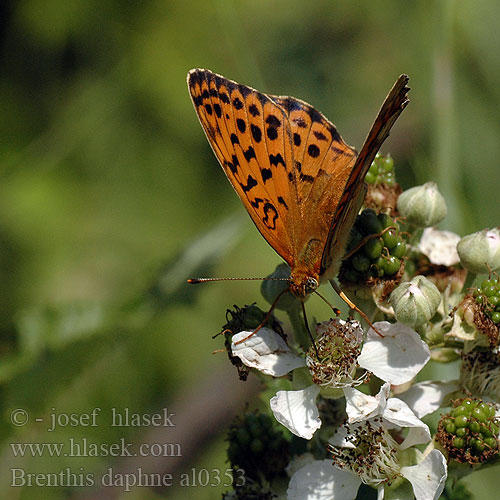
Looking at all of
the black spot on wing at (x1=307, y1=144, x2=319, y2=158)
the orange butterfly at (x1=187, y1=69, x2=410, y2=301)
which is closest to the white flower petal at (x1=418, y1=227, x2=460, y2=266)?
the orange butterfly at (x1=187, y1=69, x2=410, y2=301)

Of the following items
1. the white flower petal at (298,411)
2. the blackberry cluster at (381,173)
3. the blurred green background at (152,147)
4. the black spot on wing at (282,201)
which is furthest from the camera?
the blurred green background at (152,147)

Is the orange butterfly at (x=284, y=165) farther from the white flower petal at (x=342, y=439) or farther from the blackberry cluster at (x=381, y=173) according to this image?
the white flower petal at (x=342, y=439)

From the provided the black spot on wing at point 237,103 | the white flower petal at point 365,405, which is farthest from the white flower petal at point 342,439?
the black spot on wing at point 237,103

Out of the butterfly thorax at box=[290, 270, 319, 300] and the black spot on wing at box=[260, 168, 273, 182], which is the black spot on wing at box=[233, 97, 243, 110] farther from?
the butterfly thorax at box=[290, 270, 319, 300]

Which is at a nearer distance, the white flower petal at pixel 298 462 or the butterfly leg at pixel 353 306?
the butterfly leg at pixel 353 306

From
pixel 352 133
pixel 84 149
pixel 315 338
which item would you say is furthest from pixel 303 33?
pixel 315 338

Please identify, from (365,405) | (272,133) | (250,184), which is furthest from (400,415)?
(272,133)
